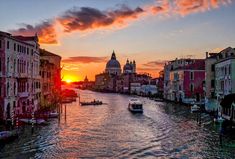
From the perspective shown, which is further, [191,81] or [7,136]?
[191,81]

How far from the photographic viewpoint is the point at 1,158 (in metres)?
24.2

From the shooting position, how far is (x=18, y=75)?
140 feet

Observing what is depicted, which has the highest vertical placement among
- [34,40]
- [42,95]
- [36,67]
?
[34,40]

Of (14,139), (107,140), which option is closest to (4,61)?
(14,139)

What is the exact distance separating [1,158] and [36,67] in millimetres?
28736

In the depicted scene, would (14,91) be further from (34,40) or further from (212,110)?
(212,110)

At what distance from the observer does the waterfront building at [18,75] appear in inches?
1500

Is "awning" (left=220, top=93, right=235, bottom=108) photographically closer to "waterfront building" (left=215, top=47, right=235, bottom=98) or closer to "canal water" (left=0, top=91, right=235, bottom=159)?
"waterfront building" (left=215, top=47, right=235, bottom=98)

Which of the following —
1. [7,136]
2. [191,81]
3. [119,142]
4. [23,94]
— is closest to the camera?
[7,136]

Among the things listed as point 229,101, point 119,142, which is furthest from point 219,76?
point 119,142

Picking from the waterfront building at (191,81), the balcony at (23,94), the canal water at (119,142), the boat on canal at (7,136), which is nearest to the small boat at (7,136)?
the boat on canal at (7,136)

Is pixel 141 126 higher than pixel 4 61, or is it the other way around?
pixel 4 61

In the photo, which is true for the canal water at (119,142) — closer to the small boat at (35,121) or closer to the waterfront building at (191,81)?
the small boat at (35,121)

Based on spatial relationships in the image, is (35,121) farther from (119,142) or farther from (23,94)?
(119,142)
